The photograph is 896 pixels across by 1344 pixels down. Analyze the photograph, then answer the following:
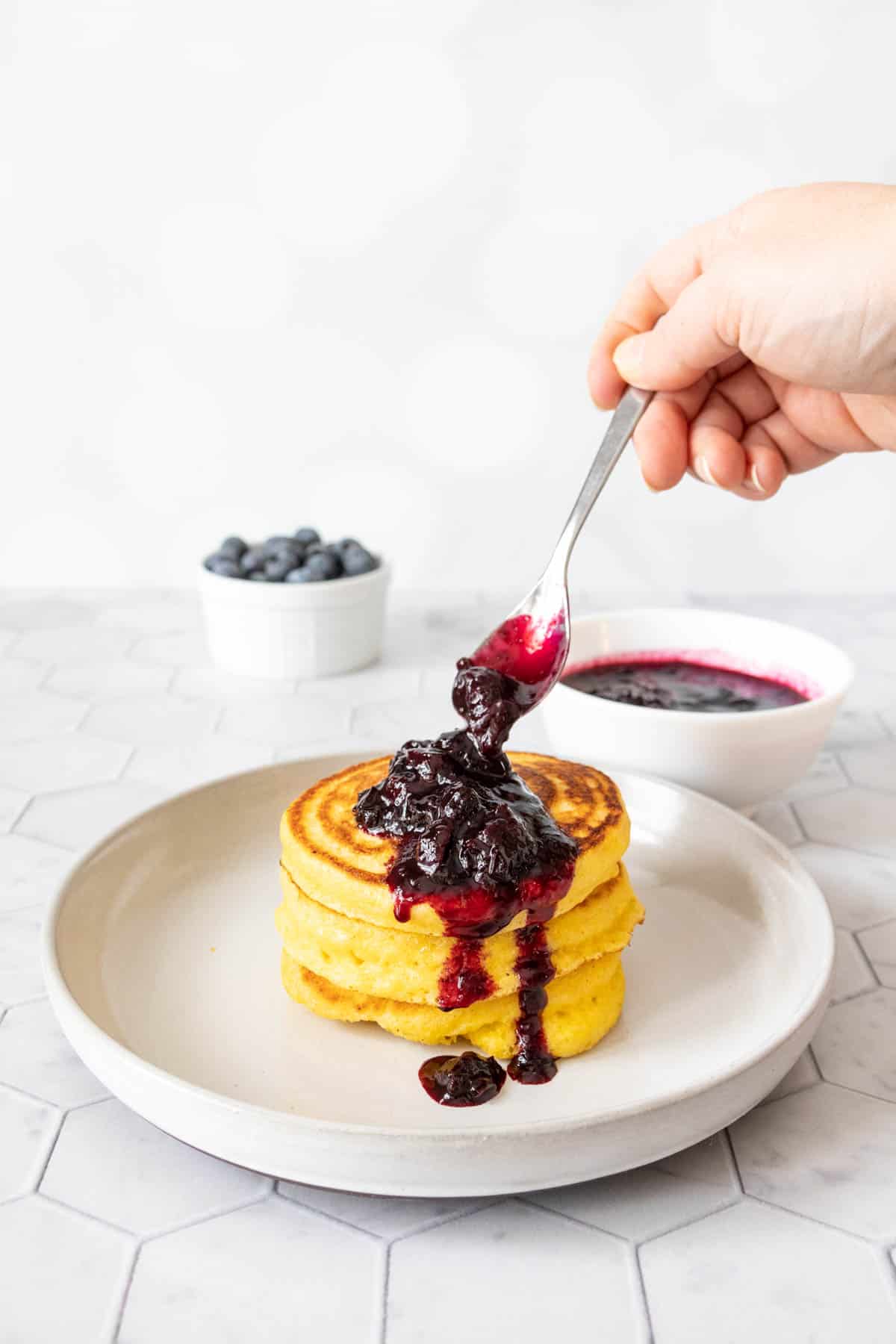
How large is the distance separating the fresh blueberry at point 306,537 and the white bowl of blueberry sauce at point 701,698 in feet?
2.68

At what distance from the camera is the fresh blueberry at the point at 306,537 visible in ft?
8.39

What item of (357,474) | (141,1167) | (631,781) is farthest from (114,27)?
(141,1167)

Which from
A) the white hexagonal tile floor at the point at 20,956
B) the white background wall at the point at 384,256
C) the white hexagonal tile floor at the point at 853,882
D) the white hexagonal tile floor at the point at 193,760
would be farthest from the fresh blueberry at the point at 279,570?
the white hexagonal tile floor at the point at 853,882

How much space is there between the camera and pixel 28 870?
1.67 meters

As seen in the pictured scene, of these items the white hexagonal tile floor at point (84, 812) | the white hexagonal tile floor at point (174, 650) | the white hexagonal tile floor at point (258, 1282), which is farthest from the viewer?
the white hexagonal tile floor at point (174, 650)

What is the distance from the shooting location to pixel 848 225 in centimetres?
138

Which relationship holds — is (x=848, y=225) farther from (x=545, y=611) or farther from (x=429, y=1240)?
(x=429, y=1240)

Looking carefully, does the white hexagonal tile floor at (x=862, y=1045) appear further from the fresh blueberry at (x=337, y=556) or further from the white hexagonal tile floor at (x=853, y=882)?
the fresh blueberry at (x=337, y=556)

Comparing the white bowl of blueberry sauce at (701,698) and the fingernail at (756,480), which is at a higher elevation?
the fingernail at (756,480)

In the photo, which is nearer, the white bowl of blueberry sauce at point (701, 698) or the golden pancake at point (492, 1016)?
the golden pancake at point (492, 1016)

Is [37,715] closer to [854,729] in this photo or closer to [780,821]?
[780,821]

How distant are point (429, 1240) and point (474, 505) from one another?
8.03ft

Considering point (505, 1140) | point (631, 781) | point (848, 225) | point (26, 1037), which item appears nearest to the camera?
point (505, 1140)

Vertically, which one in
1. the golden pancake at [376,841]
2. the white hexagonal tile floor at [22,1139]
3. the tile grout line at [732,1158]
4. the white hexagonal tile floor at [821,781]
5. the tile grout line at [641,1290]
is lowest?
the white hexagonal tile floor at [821,781]
